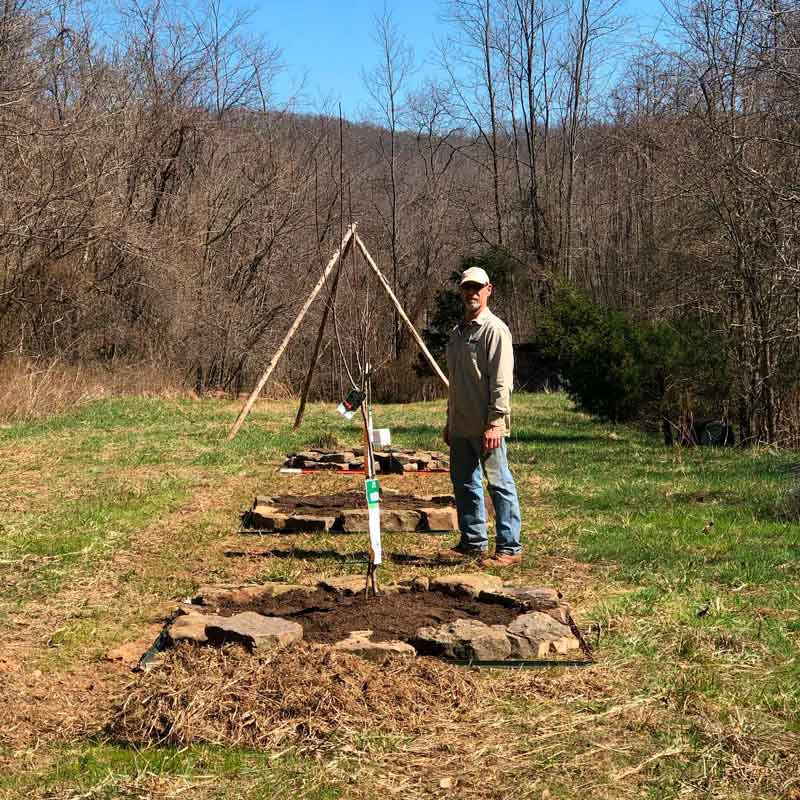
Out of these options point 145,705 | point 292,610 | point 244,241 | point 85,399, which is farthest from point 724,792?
point 244,241

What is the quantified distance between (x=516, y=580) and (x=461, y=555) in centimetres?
76

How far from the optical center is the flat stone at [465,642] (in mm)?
5312

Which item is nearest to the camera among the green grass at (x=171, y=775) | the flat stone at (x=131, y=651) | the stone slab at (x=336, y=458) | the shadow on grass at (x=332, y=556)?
the green grass at (x=171, y=775)

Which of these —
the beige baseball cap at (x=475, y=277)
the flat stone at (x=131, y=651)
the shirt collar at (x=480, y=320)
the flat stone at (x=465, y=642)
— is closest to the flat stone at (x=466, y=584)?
the flat stone at (x=465, y=642)

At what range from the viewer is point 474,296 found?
7.94 m

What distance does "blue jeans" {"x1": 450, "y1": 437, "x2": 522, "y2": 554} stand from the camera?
307 inches

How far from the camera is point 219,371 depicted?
1174 inches

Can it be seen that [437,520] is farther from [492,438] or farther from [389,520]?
[492,438]

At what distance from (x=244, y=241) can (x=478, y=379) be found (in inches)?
963

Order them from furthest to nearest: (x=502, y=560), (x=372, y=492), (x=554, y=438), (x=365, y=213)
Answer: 1. (x=365, y=213)
2. (x=554, y=438)
3. (x=502, y=560)
4. (x=372, y=492)

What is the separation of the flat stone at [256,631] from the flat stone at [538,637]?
1061 millimetres

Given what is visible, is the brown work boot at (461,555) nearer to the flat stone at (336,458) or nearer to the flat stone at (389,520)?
the flat stone at (389,520)

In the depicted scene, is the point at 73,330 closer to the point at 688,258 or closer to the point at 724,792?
the point at 688,258

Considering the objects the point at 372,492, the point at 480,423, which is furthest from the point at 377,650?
the point at 480,423
